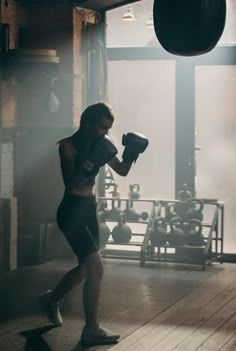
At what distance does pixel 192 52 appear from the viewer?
15.8 ft

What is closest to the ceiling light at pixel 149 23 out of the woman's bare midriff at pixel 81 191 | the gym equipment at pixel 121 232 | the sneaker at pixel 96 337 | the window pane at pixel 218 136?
the window pane at pixel 218 136

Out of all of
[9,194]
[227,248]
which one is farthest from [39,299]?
[227,248]

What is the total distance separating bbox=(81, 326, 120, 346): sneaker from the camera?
532 cm

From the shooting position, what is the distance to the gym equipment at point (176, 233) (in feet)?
27.2

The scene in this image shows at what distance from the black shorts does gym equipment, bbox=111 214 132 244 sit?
3.11 meters

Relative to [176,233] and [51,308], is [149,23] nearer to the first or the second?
[176,233]

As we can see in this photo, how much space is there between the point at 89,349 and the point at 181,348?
21.5 inches

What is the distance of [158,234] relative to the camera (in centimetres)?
836

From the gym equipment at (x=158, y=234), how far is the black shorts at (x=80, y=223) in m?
2.95

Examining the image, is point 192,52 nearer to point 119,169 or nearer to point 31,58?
point 119,169

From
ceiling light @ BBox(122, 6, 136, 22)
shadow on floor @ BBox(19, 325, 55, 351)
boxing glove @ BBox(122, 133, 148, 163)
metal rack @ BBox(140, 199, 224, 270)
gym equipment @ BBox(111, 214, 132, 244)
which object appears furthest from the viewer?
ceiling light @ BBox(122, 6, 136, 22)

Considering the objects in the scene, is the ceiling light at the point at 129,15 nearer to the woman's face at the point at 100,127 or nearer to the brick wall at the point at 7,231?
the brick wall at the point at 7,231

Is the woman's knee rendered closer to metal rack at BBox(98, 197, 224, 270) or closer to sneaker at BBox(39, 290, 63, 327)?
sneaker at BBox(39, 290, 63, 327)

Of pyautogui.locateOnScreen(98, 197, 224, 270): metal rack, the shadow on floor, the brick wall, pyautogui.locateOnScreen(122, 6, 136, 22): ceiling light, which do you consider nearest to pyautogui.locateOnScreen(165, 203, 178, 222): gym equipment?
pyautogui.locateOnScreen(98, 197, 224, 270): metal rack
